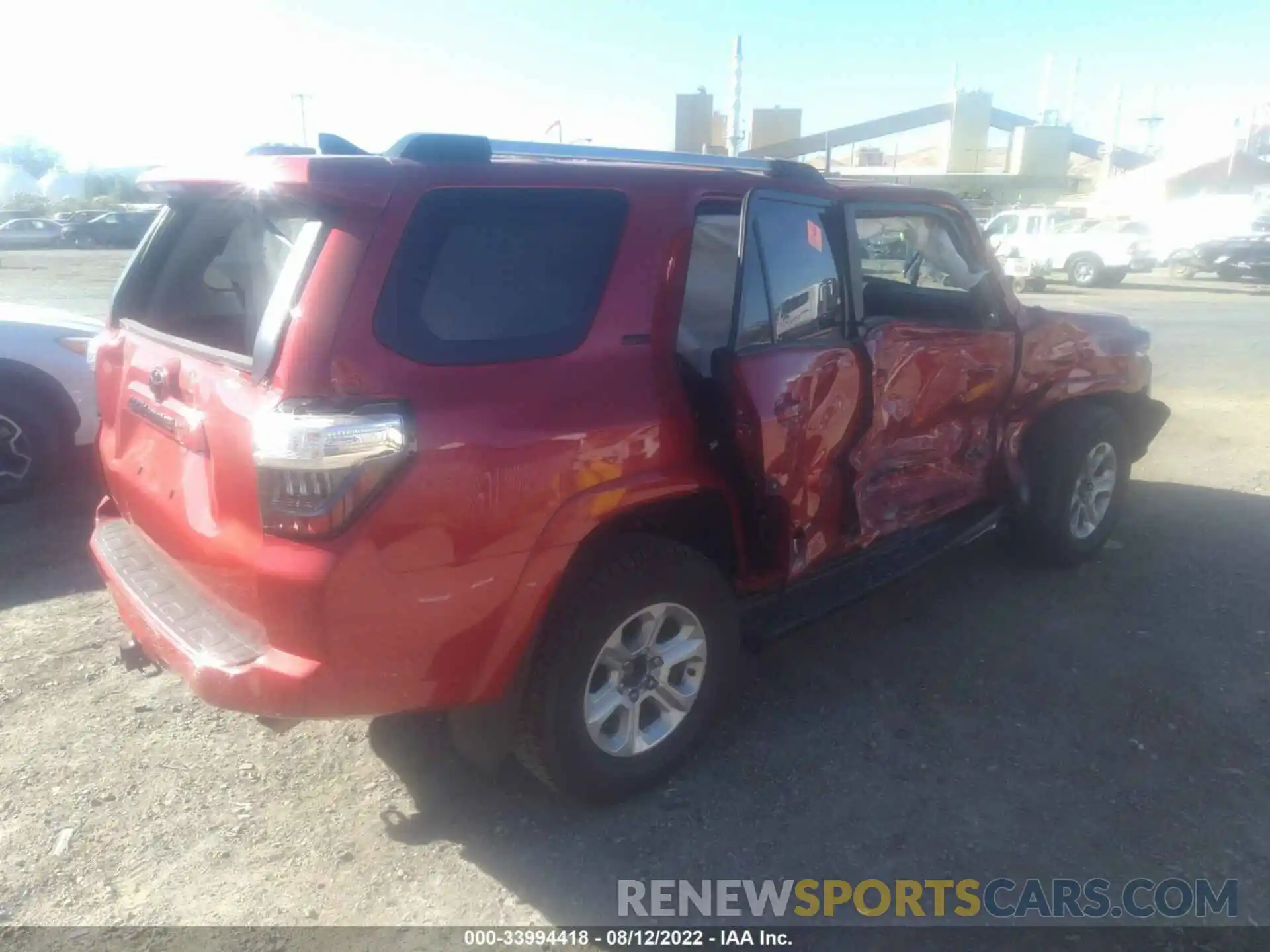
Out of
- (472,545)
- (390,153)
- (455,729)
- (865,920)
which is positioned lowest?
(865,920)

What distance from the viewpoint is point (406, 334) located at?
2285 millimetres

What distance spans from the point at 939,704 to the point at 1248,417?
6.29 meters

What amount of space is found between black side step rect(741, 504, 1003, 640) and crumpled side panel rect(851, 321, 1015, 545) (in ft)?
0.19

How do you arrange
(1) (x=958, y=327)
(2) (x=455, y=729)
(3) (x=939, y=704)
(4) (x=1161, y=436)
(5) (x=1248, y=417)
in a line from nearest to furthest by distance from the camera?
(2) (x=455, y=729), (3) (x=939, y=704), (1) (x=958, y=327), (4) (x=1161, y=436), (5) (x=1248, y=417)

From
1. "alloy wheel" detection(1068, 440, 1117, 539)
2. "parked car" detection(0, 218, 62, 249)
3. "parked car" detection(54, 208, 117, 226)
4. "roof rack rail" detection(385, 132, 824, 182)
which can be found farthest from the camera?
"parked car" detection(54, 208, 117, 226)

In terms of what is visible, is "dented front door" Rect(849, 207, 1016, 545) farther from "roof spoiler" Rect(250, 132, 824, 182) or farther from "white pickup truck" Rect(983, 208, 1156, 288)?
"white pickup truck" Rect(983, 208, 1156, 288)

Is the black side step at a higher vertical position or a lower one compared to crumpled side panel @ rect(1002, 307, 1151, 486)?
lower

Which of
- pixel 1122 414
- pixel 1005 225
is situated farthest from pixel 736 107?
pixel 1122 414

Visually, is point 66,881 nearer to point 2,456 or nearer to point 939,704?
point 939,704

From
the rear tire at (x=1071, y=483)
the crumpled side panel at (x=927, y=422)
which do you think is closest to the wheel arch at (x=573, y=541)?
the crumpled side panel at (x=927, y=422)

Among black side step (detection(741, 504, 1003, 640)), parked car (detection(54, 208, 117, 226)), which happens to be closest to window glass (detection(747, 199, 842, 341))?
black side step (detection(741, 504, 1003, 640))

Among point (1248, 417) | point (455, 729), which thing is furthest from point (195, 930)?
point (1248, 417)

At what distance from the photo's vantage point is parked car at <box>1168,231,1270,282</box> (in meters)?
22.6

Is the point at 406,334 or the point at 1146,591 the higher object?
the point at 406,334
